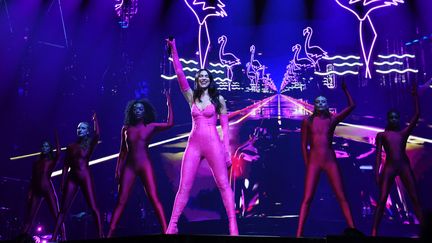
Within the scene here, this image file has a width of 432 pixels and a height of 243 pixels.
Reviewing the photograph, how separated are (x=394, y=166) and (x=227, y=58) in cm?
324

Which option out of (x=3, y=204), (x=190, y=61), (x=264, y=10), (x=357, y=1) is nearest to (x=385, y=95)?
(x=357, y=1)

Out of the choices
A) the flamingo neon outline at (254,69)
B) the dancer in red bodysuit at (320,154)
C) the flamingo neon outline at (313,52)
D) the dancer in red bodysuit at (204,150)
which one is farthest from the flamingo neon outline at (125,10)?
the dancer in red bodysuit at (320,154)

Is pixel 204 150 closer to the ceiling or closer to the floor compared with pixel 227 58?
closer to the floor

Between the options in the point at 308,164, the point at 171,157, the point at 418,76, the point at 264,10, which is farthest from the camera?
the point at 264,10

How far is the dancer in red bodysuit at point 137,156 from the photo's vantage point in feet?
19.7

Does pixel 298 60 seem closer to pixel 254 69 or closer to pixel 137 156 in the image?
pixel 254 69

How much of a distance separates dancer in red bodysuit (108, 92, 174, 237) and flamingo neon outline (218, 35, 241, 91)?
5.62 ft

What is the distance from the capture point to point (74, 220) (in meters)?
6.85

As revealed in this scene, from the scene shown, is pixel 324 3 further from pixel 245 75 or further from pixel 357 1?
pixel 245 75

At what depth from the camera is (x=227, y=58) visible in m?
7.56

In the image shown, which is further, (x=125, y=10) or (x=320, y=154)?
(x=125, y=10)

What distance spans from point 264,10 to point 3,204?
17.8 ft

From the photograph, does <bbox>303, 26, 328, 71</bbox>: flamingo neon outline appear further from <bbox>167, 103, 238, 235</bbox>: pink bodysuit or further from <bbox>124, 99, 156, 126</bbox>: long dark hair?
<bbox>124, 99, 156, 126</bbox>: long dark hair

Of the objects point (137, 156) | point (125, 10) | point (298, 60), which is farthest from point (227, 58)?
point (137, 156)
